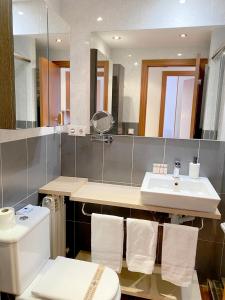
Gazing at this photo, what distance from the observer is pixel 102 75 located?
6.36 feet

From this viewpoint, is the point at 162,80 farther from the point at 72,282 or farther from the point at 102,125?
the point at 72,282

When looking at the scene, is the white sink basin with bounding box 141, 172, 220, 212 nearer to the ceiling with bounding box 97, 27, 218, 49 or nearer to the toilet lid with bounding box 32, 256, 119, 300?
the toilet lid with bounding box 32, 256, 119, 300

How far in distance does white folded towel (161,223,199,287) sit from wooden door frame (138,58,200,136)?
0.80 meters

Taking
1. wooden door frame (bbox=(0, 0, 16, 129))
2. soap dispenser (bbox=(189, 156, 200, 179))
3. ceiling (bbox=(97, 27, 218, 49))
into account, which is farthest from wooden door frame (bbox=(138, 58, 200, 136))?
wooden door frame (bbox=(0, 0, 16, 129))

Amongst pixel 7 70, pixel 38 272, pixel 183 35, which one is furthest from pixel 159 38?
pixel 38 272

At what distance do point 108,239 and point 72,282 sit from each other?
1.45ft

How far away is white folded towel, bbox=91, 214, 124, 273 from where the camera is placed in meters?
1.67

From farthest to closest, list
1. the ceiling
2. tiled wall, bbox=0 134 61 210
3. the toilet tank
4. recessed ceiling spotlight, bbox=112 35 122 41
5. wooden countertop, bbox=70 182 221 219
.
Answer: recessed ceiling spotlight, bbox=112 35 122 41, the ceiling, wooden countertop, bbox=70 182 221 219, tiled wall, bbox=0 134 61 210, the toilet tank

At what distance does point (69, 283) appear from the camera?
4.27 ft

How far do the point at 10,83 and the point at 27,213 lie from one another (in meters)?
0.81

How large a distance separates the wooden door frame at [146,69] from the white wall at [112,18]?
25 centimetres

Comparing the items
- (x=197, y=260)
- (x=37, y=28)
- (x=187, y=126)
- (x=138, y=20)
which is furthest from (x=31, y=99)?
(x=197, y=260)

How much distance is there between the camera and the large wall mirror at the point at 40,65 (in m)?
1.38

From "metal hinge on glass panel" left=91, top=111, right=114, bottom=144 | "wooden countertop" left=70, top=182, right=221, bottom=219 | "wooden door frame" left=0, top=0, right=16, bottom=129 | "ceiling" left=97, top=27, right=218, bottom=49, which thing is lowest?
"wooden countertop" left=70, top=182, right=221, bottom=219
